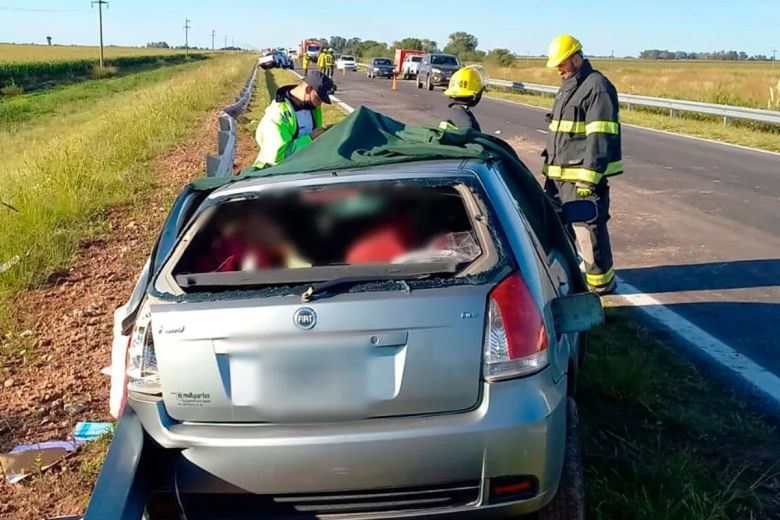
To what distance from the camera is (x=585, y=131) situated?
6523 mm

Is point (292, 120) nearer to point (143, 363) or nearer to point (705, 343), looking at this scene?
point (705, 343)

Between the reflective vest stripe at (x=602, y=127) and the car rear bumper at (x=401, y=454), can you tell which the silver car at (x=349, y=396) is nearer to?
the car rear bumper at (x=401, y=454)

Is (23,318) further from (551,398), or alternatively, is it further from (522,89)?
(522,89)

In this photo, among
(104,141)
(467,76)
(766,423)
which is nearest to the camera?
(766,423)

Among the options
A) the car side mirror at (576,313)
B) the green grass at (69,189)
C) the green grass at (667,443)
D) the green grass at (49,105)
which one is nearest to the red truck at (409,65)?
the green grass at (49,105)

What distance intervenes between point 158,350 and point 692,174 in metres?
11.6

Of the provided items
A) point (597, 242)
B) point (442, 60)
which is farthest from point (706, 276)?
point (442, 60)

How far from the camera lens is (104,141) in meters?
15.9

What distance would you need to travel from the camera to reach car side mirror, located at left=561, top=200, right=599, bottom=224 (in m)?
4.83

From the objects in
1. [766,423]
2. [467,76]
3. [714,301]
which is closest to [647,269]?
[714,301]

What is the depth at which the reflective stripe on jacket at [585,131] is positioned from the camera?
630 centimetres

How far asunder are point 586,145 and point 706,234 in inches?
112

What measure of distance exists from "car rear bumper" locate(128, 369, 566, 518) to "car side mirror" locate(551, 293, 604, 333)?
0.37 m

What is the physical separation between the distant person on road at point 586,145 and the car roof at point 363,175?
3080 millimetres
